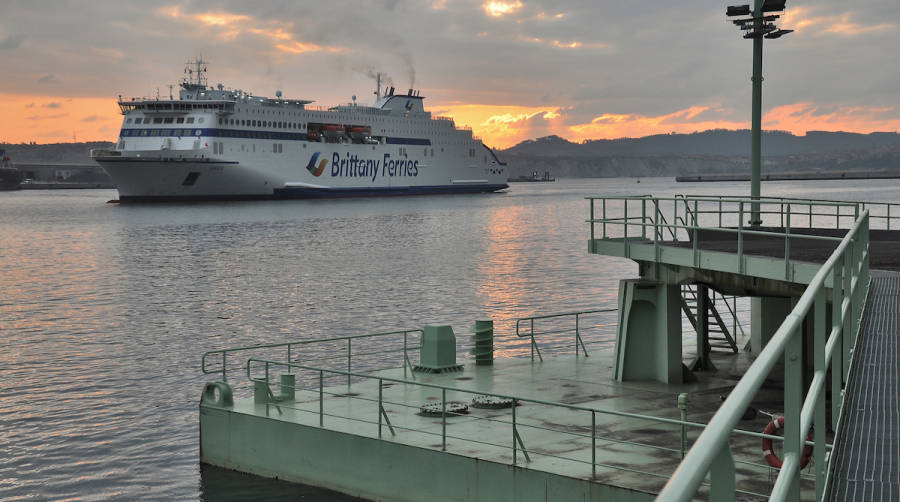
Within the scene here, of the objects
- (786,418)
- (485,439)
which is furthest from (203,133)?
(786,418)

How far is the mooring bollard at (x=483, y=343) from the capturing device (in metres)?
22.1

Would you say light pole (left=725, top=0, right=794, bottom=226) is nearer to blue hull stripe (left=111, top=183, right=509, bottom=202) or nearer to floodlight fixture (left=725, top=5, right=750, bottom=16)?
floodlight fixture (left=725, top=5, right=750, bottom=16)

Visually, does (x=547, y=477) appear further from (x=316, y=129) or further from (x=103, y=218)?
(x=316, y=129)

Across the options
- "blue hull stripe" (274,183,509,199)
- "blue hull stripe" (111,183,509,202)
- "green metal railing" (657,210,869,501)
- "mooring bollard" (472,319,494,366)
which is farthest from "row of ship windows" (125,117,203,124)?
"green metal railing" (657,210,869,501)

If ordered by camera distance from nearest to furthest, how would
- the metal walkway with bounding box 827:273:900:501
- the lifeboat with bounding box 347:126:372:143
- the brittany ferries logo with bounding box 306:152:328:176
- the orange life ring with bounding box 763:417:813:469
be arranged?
the metal walkway with bounding box 827:273:900:501
the orange life ring with bounding box 763:417:813:469
the brittany ferries logo with bounding box 306:152:328:176
the lifeboat with bounding box 347:126:372:143

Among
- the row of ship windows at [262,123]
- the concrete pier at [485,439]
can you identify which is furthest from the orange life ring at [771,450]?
the row of ship windows at [262,123]

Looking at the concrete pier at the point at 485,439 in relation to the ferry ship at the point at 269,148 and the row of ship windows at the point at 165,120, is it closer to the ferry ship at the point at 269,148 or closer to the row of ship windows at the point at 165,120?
the ferry ship at the point at 269,148

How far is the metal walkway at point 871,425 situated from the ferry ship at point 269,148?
115 meters

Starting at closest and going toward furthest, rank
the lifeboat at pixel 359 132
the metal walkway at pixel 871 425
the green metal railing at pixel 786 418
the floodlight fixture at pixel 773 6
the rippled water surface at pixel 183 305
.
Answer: the green metal railing at pixel 786 418
the metal walkway at pixel 871 425
the rippled water surface at pixel 183 305
the floodlight fixture at pixel 773 6
the lifeboat at pixel 359 132

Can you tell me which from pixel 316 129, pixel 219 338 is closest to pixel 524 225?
pixel 316 129

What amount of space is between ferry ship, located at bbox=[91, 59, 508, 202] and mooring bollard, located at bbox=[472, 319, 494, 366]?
101322 mm

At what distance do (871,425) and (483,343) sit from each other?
1660 cm

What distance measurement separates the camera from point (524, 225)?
10881 centimetres

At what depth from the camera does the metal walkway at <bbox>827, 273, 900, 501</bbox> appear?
14.9 feet
